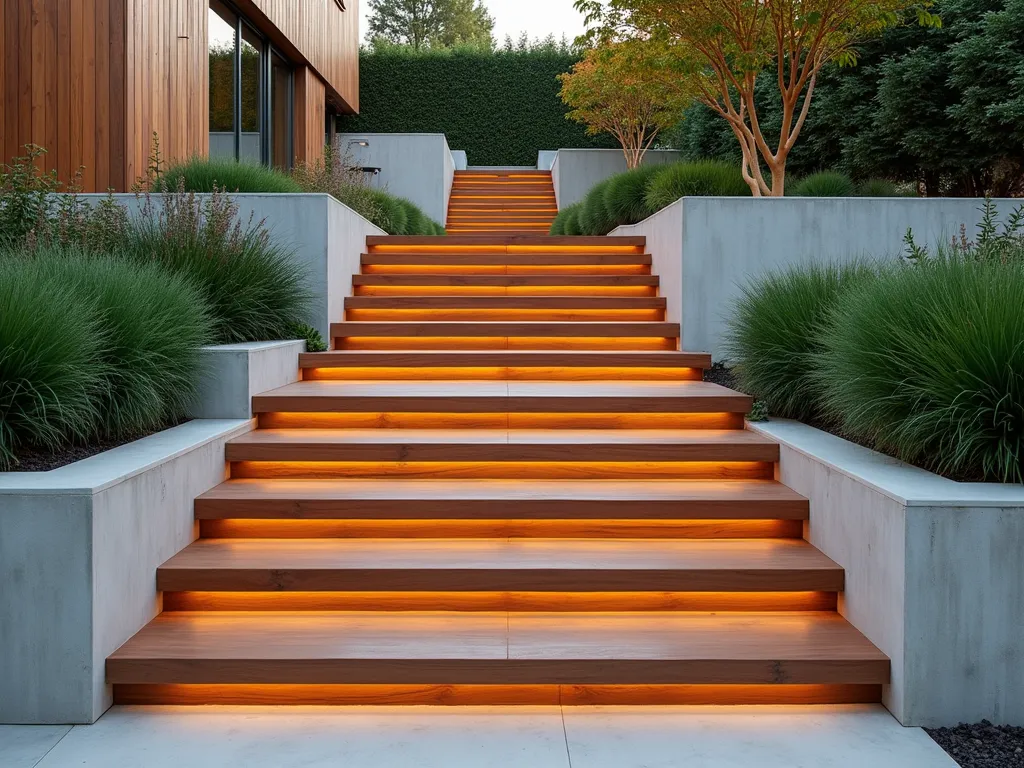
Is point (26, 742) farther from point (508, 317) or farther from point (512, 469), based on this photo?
point (508, 317)

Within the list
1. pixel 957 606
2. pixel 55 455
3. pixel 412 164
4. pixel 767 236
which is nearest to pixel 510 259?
pixel 767 236

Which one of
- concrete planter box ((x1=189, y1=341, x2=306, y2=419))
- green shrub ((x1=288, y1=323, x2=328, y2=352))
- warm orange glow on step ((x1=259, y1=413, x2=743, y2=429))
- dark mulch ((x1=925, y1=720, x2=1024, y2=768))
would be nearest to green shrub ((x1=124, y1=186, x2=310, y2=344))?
green shrub ((x1=288, y1=323, x2=328, y2=352))

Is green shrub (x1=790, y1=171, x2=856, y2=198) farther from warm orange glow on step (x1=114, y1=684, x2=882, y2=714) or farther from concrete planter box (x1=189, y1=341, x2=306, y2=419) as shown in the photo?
warm orange glow on step (x1=114, y1=684, x2=882, y2=714)

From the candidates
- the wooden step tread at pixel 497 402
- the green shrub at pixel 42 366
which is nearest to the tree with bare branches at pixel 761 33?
the wooden step tread at pixel 497 402

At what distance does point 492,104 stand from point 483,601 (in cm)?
1869

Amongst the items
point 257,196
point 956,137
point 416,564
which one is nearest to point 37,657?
point 416,564

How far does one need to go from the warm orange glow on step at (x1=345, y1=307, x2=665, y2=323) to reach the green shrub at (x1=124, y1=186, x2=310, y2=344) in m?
0.91

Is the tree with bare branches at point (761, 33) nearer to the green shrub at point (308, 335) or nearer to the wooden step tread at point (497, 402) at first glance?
the wooden step tread at point (497, 402)

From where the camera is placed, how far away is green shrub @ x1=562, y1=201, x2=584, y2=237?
10434 mm

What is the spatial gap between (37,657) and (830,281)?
13.6 feet

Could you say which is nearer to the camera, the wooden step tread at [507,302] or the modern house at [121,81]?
the wooden step tread at [507,302]

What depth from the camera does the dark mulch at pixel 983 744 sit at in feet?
8.40

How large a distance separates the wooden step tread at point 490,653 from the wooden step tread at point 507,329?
3.12m

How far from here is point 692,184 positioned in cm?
772
